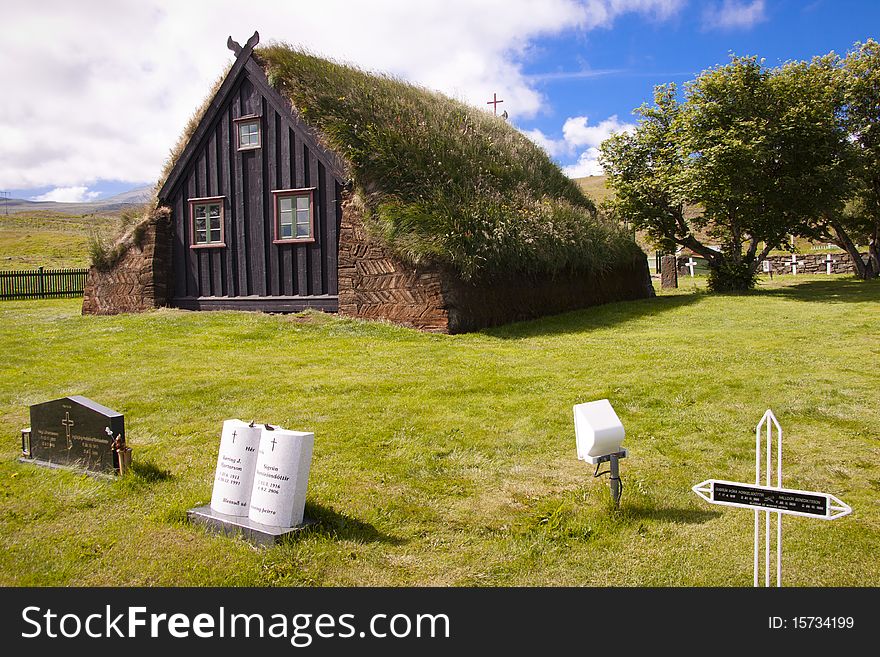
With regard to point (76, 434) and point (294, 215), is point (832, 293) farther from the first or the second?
point (76, 434)

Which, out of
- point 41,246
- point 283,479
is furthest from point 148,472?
point 41,246

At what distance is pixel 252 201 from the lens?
19.3 m

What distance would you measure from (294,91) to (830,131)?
17.5 meters

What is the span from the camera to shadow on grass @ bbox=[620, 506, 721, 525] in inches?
211

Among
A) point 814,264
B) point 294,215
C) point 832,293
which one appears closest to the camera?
point 294,215

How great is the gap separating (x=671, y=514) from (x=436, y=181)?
12433mm

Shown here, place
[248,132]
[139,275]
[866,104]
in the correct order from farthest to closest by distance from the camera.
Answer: [866,104] < [139,275] < [248,132]

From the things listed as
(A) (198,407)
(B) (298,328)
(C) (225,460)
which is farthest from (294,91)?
(C) (225,460)

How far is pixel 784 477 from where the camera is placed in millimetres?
6363

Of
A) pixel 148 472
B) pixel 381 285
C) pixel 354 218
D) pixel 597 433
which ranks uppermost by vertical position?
pixel 354 218

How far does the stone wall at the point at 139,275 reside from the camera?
2033 centimetres

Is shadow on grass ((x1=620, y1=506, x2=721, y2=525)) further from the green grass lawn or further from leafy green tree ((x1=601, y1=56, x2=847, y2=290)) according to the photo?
→ leafy green tree ((x1=601, y1=56, x2=847, y2=290))

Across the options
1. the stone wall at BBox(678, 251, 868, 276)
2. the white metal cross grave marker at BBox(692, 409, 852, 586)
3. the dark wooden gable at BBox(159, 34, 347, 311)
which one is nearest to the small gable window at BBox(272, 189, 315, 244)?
the dark wooden gable at BBox(159, 34, 347, 311)

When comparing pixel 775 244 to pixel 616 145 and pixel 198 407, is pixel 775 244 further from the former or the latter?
pixel 198 407
